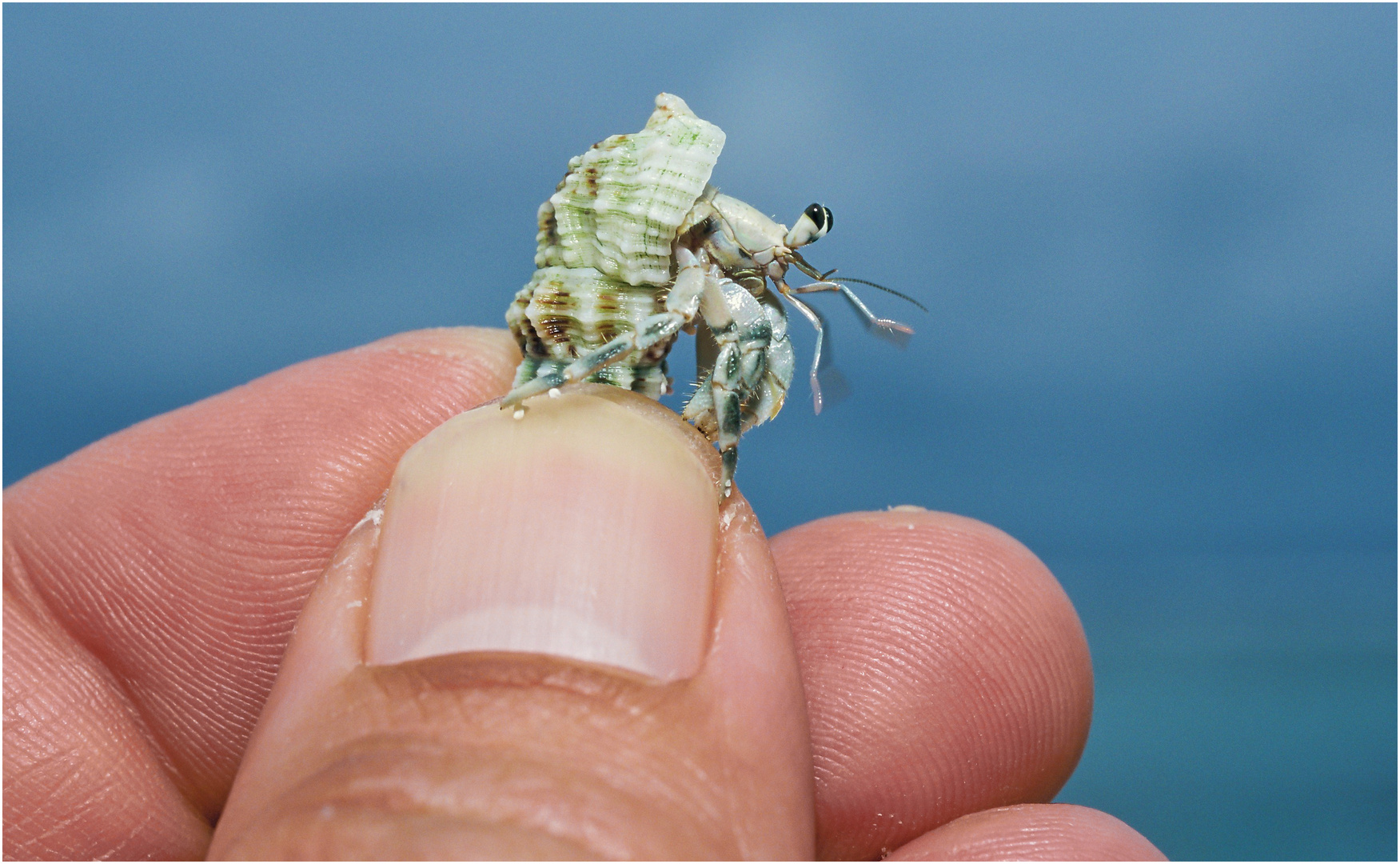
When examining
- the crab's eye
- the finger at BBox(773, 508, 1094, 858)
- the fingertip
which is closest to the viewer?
the crab's eye

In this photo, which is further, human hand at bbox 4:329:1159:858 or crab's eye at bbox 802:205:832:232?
crab's eye at bbox 802:205:832:232

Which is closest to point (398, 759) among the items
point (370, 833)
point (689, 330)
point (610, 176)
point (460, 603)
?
point (370, 833)

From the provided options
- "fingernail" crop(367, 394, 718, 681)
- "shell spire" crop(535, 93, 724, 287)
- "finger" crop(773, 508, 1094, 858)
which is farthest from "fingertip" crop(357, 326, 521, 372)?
"finger" crop(773, 508, 1094, 858)

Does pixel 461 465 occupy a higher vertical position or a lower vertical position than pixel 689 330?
lower

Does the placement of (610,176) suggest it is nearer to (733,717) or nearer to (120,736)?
(733,717)

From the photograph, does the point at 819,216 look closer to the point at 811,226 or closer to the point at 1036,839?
the point at 811,226

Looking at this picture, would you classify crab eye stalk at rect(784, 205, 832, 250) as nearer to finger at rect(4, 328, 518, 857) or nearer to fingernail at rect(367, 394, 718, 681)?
fingernail at rect(367, 394, 718, 681)

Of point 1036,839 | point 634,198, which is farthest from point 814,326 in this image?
point 1036,839
